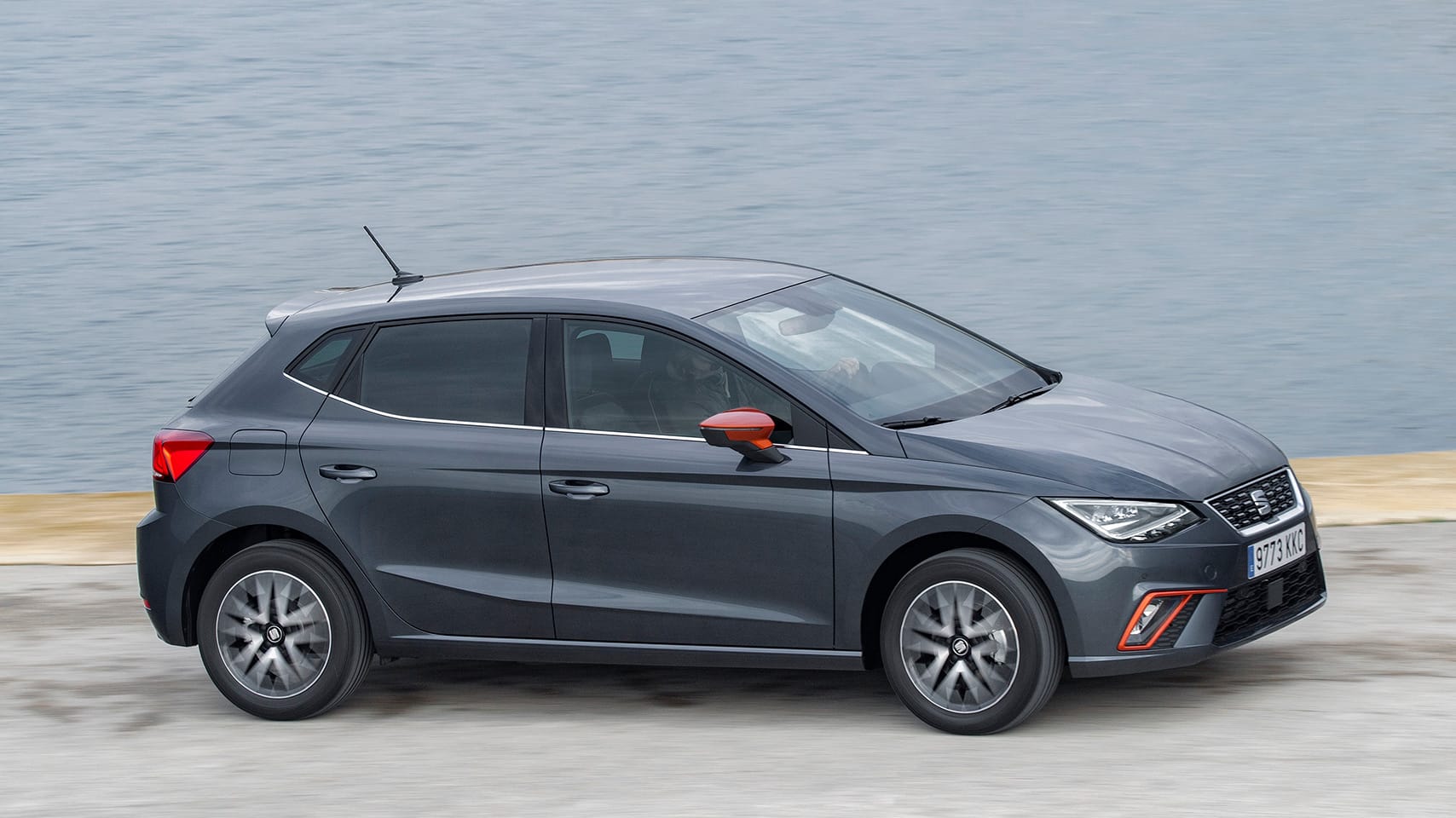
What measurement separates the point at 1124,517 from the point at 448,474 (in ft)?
7.49

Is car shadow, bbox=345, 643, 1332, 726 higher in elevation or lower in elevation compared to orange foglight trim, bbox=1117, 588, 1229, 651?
lower

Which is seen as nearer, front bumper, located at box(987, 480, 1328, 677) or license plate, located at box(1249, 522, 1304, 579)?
front bumper, located at box(987, 480, 1328, 677)

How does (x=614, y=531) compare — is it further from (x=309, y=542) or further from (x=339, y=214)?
(x=339, y=214)

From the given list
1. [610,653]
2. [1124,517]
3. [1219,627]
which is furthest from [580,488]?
[1219,627]

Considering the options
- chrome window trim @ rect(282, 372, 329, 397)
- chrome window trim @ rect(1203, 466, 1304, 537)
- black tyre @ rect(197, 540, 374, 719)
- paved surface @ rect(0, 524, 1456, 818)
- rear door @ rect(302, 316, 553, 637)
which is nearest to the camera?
paved surface @ rect(0, 524, 1456, 818)

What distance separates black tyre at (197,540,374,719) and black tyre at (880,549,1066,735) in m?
1.96

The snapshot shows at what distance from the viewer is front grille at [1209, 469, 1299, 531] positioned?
5.69m

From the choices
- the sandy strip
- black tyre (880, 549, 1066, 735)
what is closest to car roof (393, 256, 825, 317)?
black tyre (880, 549, 1066, 735)

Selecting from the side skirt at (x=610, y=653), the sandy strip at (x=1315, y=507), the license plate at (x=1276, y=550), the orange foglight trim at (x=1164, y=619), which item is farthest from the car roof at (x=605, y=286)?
the sandy strip at (x=1315, y=507)

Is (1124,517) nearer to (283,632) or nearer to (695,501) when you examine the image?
(695,501)

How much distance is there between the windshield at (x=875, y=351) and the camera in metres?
6.06

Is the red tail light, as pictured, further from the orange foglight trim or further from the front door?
the orange foglight trim

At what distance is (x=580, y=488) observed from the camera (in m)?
6.03

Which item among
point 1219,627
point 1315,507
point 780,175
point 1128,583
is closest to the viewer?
point 1128,583
